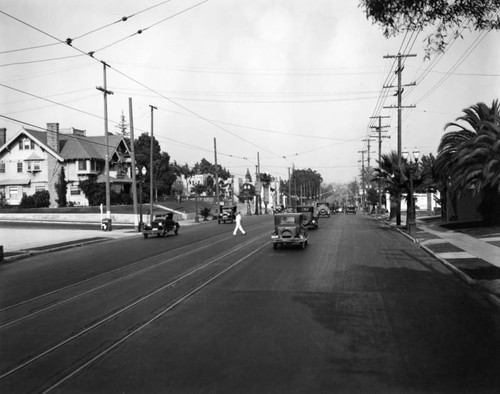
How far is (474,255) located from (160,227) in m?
20.1

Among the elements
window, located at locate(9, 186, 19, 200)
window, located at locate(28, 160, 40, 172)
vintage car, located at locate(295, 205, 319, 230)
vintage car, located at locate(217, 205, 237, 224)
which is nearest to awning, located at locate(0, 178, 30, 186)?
window, located at locate(9, 186, 19, 200)

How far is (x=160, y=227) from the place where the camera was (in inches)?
1289

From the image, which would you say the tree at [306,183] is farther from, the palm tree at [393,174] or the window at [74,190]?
the palm tree at [393,174]

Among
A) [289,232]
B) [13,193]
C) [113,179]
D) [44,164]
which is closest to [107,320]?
[289,232]

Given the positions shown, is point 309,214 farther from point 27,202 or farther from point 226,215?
point 27,202

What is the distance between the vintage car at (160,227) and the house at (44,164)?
97.5ft

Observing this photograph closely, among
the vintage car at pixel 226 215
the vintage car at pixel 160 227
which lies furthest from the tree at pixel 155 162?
the vintage car at pixel 160 227

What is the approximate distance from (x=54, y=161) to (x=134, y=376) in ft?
193

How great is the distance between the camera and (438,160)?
111 ft

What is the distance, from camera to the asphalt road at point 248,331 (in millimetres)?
5797

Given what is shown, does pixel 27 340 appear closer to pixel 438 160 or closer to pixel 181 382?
pixel 181 382

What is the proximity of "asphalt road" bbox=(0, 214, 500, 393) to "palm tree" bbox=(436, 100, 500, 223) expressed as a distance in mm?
13991

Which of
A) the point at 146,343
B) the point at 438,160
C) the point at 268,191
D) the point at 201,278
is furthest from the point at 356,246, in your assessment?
the point at 268,191

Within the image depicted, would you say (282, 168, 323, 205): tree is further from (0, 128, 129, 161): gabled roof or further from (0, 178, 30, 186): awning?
(0, 178, 30, 186): awning
